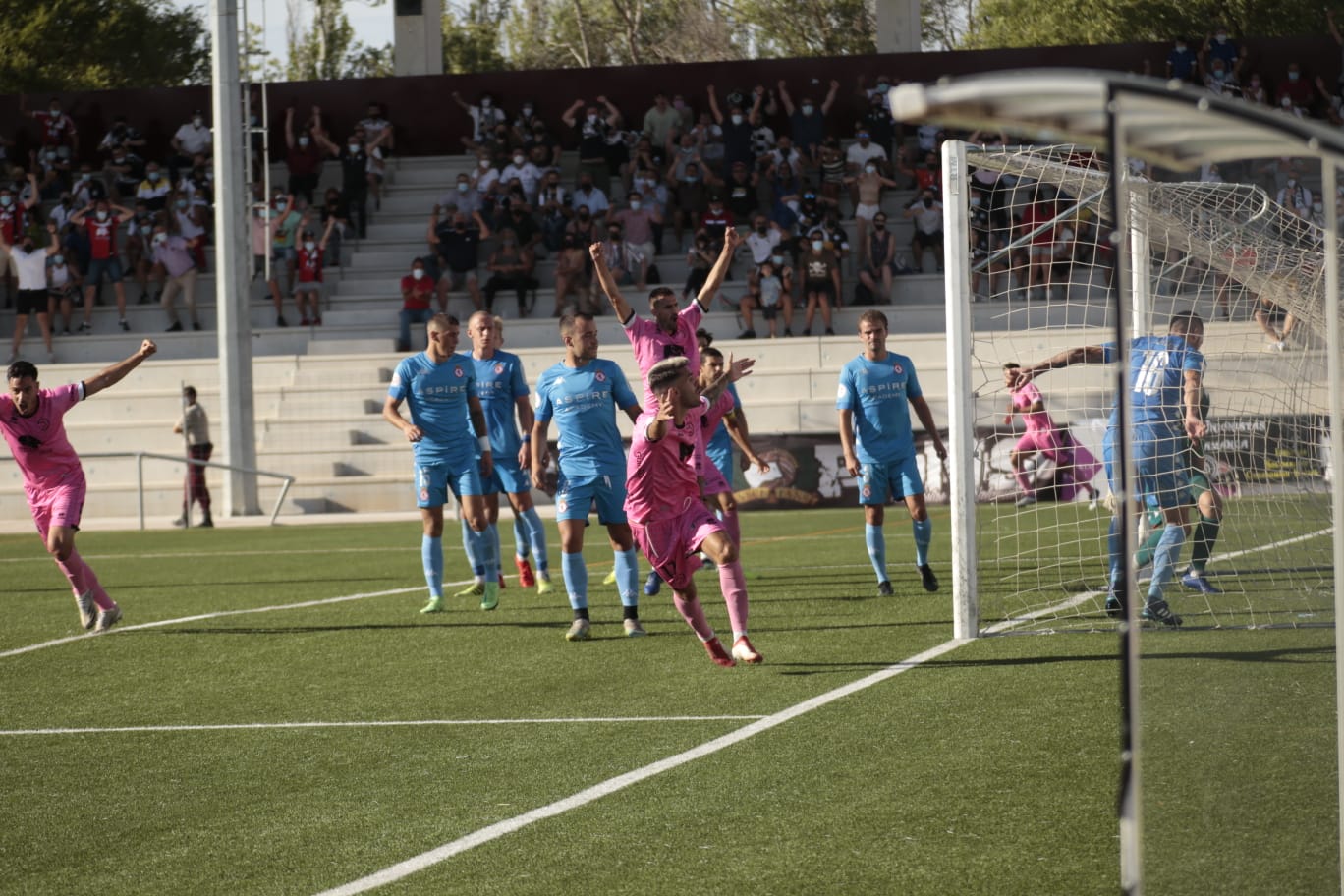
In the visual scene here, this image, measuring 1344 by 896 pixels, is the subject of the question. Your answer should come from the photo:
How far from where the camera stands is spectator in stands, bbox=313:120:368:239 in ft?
104

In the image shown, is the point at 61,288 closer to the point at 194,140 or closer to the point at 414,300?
the point at 194,140

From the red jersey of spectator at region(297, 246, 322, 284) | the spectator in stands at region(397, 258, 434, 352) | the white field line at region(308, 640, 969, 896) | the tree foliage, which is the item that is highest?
the tree foliage

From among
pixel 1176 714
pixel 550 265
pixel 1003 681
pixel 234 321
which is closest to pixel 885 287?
pixel 550 265

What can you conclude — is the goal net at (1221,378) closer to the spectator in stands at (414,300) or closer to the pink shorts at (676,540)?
the pink shorts at (676,540)

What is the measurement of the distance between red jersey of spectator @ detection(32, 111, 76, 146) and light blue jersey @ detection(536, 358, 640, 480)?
1011 inches

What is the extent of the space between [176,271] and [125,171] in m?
4.02

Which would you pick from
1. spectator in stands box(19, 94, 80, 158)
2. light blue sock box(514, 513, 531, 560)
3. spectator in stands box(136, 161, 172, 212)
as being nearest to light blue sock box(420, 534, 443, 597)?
light blue sock box(514, 513, 531, 560)

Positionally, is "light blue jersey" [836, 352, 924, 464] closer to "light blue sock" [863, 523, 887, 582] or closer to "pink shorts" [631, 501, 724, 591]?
"light blue sock" [863, 523, 887, 582]

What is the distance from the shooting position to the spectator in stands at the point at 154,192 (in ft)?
103

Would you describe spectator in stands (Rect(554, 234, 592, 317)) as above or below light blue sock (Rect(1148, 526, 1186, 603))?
above

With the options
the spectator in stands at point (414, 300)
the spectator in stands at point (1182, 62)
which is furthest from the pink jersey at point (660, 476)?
the spectator in stands at point (1182, 62)

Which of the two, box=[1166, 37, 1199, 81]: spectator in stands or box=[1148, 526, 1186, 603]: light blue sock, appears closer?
box=[1148, 526, 1186, 603]: light blue sock

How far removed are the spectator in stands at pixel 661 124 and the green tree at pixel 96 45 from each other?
2562 cm

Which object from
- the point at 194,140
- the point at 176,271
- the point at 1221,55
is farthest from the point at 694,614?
the point at 194,140
